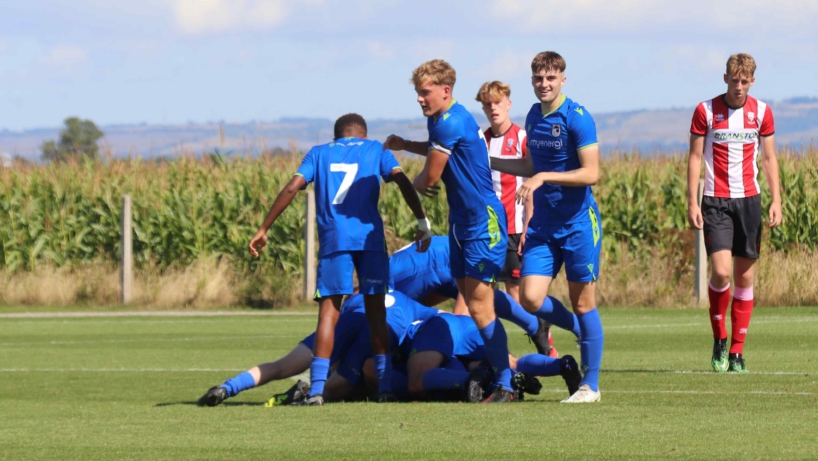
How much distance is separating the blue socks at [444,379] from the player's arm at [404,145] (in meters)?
1.44

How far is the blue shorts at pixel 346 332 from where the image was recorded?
10.1 metres

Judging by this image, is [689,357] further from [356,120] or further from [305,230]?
[305,230]

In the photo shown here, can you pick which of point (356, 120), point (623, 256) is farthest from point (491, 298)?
point (623, 256)

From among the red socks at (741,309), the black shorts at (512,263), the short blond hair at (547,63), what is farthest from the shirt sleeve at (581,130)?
the black shorts at (512,263)

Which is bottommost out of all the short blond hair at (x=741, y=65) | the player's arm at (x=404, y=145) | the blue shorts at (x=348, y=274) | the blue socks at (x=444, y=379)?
the blue socks at (x=444, y=379)

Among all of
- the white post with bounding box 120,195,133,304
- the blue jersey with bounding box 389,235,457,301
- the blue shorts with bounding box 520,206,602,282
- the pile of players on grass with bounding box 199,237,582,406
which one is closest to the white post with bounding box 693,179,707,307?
the white post with bounding box 120,195,133,304

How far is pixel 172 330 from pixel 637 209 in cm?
921

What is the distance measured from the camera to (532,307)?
9.33m

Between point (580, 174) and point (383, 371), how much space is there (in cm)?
200

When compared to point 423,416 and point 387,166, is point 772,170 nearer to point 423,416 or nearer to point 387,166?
point 387,166

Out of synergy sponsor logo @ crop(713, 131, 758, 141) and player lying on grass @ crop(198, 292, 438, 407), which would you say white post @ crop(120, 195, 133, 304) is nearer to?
player lying on grass @ crop(198, 292, 438, 407)

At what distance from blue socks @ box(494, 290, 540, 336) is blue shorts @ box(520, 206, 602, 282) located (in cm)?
109

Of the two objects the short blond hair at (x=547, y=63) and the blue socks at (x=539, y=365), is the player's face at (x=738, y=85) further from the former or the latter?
the blue socks at (x=539, y=365)

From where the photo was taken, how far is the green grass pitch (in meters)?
6.79
